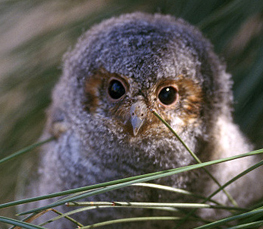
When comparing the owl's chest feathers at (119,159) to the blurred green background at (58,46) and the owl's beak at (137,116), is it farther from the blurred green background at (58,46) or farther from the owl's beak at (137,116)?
the blurred green background at (58,46)

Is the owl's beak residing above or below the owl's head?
below

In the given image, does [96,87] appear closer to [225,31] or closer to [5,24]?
[225,31]

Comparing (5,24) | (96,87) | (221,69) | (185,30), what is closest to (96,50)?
(96,87)

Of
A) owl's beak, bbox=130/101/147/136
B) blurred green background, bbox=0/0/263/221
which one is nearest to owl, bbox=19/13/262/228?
owl's beak, bbox=130/101/147/136

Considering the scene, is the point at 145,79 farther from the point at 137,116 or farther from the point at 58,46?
the point at 58,46

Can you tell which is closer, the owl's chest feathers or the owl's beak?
the owl's beak

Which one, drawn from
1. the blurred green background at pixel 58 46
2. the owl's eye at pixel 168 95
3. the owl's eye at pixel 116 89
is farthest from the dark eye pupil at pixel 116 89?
the blurred green background at pixel 58 46

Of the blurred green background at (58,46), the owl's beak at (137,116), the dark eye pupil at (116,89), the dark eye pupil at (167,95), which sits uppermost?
the blurred green background at (58,46)

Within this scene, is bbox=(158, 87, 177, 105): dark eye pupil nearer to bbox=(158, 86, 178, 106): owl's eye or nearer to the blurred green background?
bbox=(158, 86, 178, 106): owl's eye

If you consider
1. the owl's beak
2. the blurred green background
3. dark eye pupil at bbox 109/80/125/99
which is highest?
the blurred green background
